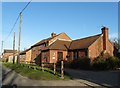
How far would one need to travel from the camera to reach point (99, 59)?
1254 inches

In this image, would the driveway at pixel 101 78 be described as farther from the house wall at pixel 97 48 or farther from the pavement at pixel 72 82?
the house wall at pixel 97 48

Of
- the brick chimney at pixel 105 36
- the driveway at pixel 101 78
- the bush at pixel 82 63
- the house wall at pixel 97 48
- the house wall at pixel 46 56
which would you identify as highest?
the brick chimney at pixel 105 36

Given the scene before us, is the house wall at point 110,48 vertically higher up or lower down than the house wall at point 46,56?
higher up

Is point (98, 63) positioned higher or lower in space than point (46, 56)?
lower

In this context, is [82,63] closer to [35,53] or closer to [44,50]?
[44,50]

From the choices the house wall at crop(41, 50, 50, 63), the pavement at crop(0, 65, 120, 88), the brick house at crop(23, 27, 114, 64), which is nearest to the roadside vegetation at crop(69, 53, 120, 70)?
the brick house at crop(23, 27, 114, 64)

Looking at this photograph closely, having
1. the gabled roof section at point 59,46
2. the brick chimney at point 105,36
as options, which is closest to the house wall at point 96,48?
the brick chimney at point 105,36

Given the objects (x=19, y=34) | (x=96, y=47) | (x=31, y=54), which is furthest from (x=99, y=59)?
(x=31, y=54)

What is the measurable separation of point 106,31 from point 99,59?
22.7 ft

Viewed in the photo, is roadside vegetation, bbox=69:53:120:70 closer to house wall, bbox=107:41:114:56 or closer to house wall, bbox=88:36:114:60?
house wall, bbox=88:36:114:60

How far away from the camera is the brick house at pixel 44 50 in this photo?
41.3 m

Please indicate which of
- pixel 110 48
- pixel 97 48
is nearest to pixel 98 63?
pixel 97 48

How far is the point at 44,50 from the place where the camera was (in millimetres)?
43219

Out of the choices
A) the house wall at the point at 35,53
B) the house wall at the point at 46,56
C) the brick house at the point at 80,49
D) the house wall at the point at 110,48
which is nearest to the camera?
the brick house at the point at 80,49
